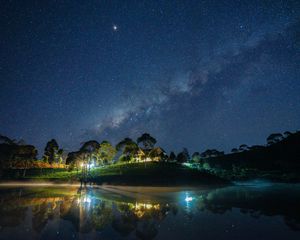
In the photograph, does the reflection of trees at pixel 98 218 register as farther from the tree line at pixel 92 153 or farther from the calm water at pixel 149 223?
the tree line at pixel 92 153

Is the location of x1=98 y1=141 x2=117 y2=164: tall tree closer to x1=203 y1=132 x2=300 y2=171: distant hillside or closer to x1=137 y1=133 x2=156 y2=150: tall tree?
x1=137 y1=133 x2=156 y2=150: tall tree

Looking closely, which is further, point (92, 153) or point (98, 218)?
point (92, 153)

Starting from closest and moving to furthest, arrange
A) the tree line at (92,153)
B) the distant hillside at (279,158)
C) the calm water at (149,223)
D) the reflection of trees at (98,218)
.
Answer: the calm water at (149,223)
the reflection of trees at (98,218)
the tree line at (92,153)
the distant hillside at (279,158)

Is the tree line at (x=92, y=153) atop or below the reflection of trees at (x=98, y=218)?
atop

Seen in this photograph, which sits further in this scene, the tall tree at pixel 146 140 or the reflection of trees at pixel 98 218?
the tall tree at pixel 146 140

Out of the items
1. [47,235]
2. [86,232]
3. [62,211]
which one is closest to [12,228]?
[47,235]

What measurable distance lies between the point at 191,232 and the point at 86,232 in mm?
5808

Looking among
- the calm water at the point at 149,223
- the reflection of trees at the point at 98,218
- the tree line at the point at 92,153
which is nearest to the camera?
the calm water at the point at 149,223

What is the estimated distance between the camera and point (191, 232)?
1346 centimetres

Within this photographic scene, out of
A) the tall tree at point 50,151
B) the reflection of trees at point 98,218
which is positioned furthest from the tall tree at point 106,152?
the reflection of trees at point 98,218

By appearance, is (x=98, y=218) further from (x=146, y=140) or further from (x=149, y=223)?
(x=146, y=140)

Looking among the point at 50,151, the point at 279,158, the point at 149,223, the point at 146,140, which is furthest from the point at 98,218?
the point at 279,158

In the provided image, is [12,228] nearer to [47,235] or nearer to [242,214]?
[47,235]

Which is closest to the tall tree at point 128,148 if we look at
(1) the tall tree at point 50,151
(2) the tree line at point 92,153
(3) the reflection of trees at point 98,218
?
(2) the tree line at point 92,153
